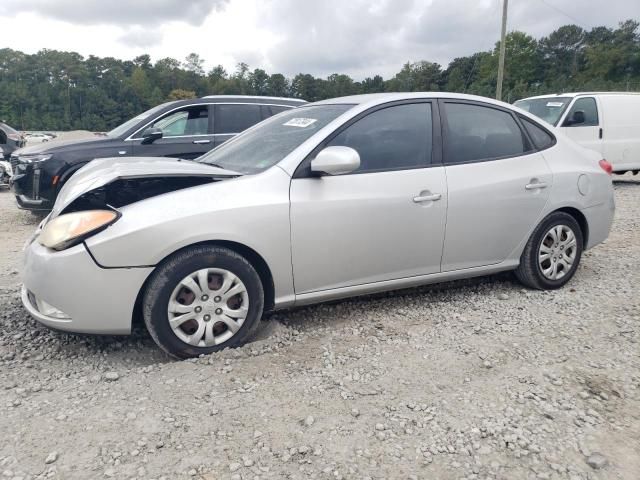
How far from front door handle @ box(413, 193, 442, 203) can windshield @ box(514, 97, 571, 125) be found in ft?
24.8

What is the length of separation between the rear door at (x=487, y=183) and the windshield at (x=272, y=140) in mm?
921

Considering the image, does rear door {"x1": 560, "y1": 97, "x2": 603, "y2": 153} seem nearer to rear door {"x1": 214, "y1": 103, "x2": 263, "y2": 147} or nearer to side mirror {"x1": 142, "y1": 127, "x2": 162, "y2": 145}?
rear door {"x1": 214, "y1": 103, "x2": 263, "y2": 147}

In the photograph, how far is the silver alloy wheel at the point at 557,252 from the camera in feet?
14.0

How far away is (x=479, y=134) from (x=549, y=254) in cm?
116

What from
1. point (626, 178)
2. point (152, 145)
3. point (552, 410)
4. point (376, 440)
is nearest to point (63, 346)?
point (376, 440)

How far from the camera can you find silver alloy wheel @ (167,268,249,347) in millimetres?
2963

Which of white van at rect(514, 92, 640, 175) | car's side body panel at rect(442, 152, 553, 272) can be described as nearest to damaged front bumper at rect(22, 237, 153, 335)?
car's side body panel at rect(442, 152, 553, 272)

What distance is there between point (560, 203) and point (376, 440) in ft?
9.15

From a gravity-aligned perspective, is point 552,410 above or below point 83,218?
below

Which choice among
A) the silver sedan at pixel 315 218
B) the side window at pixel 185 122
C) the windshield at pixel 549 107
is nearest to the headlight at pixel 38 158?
the side window at pixel 185 122

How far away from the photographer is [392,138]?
3.70 metres

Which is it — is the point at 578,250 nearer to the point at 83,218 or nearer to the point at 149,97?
the point at 83,218

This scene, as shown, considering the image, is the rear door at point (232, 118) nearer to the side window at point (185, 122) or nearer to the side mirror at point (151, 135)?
the side window at point (185, 122)

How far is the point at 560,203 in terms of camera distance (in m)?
4.23
